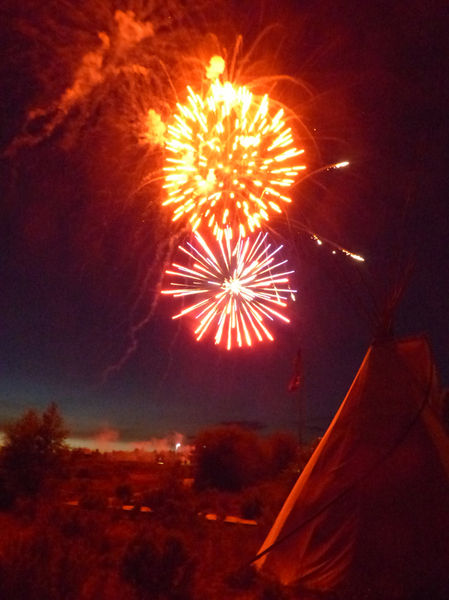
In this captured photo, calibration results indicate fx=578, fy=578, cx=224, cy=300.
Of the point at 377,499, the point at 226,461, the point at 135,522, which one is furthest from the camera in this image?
the point at 226,461

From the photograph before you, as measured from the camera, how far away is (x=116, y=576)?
29.2 ft

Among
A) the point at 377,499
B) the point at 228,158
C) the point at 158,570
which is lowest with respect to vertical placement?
the point at 158,570

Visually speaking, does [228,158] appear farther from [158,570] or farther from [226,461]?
[226,461]

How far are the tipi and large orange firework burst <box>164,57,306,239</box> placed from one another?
369cm

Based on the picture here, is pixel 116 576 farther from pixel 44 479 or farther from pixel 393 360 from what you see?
pixel 44 479

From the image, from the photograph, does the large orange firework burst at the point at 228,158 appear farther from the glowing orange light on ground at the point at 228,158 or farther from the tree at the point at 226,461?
the tree at the point at 226,461

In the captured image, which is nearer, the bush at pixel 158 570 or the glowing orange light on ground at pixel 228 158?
the bush at pixel 158 570

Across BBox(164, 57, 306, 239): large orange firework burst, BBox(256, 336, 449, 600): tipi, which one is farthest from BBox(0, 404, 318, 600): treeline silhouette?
BBox(164, 57, 306, 239): large orange firework burst

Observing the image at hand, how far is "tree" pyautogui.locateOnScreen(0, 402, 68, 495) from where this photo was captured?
1941 centimetres

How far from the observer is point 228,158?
10.6 meters

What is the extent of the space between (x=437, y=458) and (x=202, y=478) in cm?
1697

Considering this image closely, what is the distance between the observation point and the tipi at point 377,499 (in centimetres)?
810

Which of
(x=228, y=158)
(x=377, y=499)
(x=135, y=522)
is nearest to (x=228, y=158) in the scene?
(x=228, y=158)

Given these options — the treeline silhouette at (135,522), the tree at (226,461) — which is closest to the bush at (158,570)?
the treeline silhouette at (135,522)
